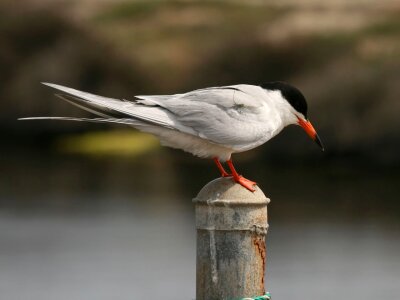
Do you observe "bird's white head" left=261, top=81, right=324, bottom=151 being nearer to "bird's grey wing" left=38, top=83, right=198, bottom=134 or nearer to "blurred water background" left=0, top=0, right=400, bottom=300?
"bird's grey wing" left=38, top=83, right=198, bottom=134

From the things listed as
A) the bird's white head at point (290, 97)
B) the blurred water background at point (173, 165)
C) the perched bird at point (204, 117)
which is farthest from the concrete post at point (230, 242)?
the blurred water background at point (173, 165)

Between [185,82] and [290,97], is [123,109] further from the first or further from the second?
[185,82]

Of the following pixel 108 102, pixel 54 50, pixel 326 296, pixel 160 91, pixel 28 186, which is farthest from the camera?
pixel 54 50

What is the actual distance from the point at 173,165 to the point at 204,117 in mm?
14752

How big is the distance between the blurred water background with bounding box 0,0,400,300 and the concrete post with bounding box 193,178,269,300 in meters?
6.33

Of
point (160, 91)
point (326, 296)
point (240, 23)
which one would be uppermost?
point (240, 23)

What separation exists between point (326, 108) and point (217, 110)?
11727mm

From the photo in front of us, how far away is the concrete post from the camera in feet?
14.3

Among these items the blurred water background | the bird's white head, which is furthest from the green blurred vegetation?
the bird's white head

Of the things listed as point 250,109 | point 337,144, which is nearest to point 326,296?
point 337,144

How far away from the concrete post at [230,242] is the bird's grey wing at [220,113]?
0.32 m

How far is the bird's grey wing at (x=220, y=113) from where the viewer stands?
4.61 metres

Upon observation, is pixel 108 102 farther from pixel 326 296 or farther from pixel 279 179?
pixel 279 179

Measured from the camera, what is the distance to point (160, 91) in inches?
741
